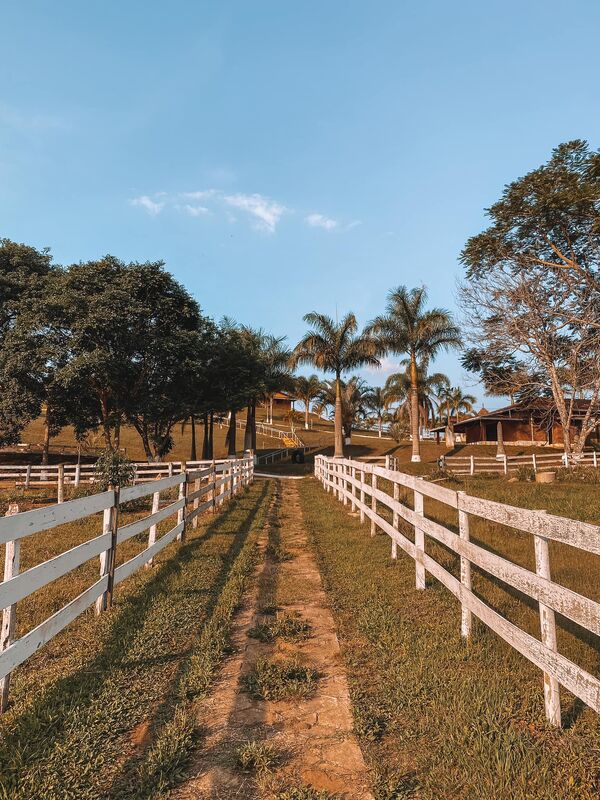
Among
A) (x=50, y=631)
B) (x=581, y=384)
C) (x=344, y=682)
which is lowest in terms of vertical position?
(x=344, y=682)

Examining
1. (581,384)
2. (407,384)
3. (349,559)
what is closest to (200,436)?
(407,384)

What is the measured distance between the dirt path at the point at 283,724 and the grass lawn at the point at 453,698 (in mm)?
139

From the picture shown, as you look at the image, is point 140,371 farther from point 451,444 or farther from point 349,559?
point 451,444

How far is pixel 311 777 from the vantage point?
107 inches

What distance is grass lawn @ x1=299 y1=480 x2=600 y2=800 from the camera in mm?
2600

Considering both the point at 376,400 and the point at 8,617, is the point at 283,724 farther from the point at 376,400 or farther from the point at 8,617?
the point at 376,400

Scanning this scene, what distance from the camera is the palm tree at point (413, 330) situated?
3672 centimetres

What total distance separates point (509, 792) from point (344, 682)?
1.58 metres

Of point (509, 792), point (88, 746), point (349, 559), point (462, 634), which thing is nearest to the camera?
point (509, 792)

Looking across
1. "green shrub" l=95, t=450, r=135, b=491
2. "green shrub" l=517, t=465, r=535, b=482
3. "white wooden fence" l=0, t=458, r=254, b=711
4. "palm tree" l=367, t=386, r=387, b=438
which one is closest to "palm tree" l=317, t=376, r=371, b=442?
"palm tree" l=367, t=386, r=387, b=438

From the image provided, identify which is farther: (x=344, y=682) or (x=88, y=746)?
(x=344, y=682)

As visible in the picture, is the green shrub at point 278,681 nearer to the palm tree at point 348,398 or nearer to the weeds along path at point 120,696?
the weeds along path at point 120,696

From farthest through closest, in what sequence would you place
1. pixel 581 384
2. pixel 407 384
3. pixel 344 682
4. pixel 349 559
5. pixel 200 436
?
pixel 200 436 → pixel 407 384 → pixel 581 384 → pixel 349 559 → pixel 344 682

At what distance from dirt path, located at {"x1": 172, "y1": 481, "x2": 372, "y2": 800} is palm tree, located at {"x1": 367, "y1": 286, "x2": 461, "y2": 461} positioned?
32539 mm
